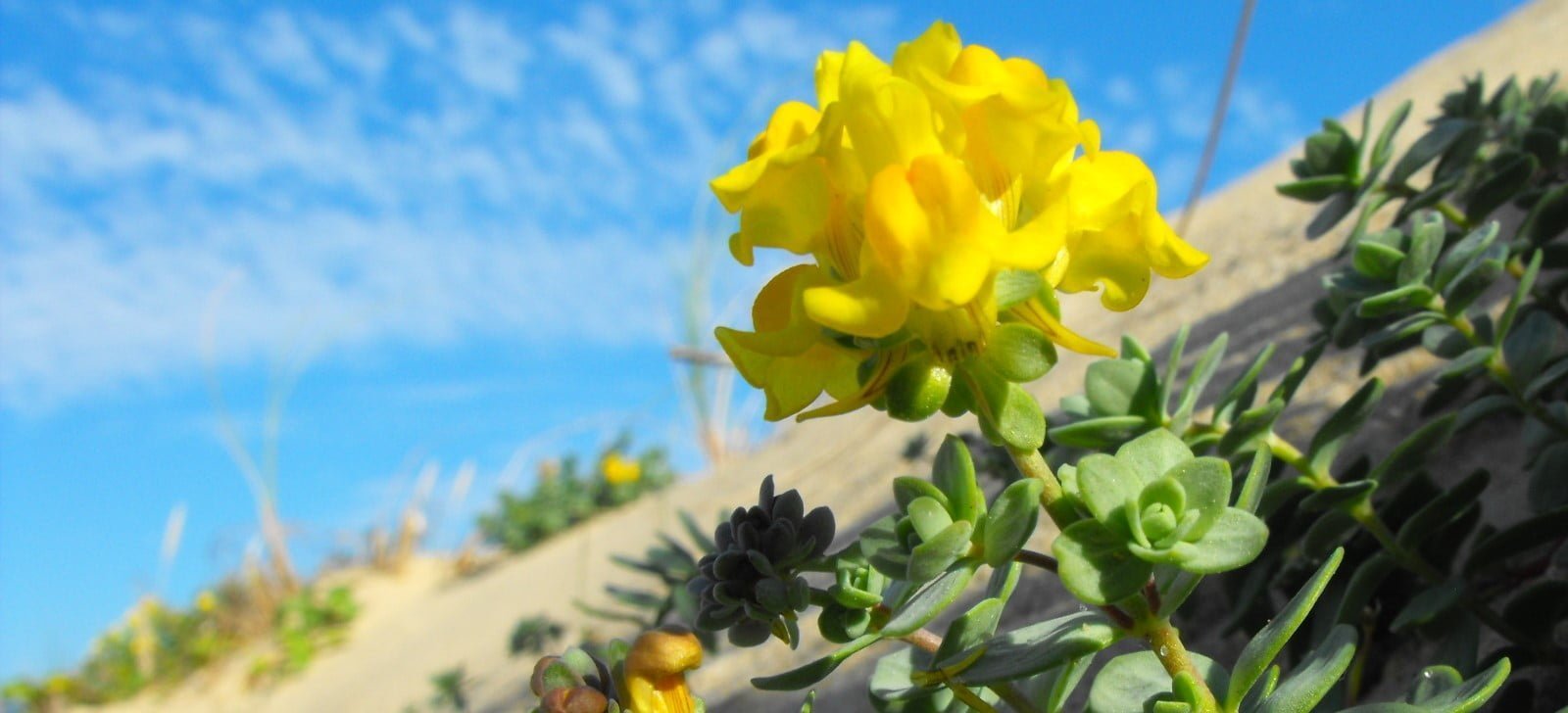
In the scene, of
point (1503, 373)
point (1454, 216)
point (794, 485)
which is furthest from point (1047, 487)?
point (794, 485)

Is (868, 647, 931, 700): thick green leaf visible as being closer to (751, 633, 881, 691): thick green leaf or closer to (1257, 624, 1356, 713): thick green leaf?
(751, 633, 881, 691): thick green leaf

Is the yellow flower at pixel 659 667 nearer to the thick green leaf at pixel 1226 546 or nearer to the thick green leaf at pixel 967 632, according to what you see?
the thick green leaf at pixel 967 632

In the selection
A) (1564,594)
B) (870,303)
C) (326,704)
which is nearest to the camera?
(870,303)

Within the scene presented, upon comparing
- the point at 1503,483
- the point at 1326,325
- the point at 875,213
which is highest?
the point at 875,213

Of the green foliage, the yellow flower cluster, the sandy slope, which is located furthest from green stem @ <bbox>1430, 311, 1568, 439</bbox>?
the green foliage

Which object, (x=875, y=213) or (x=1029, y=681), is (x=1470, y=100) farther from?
(x=875, y=213)

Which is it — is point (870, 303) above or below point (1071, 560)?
above

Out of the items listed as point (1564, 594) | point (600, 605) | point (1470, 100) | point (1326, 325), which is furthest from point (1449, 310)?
point (600, 605)
